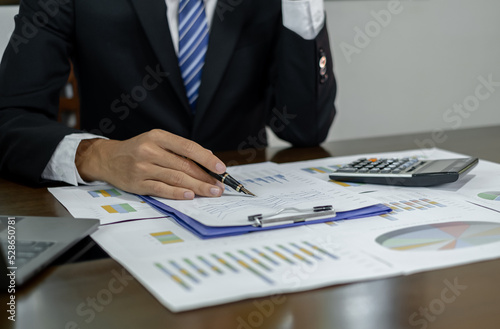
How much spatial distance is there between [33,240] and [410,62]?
260 cm

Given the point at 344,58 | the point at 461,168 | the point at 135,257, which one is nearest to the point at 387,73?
the point at 344,58

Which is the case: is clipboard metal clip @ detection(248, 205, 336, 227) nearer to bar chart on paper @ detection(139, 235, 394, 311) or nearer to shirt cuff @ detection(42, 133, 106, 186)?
bar chart on paper @ detection(139, 235, 394, 311)

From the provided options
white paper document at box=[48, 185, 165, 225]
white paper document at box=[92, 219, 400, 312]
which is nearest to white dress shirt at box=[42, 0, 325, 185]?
white paper document at box=[48, 185, 165, 225]

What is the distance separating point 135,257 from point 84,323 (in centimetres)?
14

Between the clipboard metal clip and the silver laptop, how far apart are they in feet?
0.65

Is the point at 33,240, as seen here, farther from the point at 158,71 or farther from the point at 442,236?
the point at 158,71

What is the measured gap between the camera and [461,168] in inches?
37.2

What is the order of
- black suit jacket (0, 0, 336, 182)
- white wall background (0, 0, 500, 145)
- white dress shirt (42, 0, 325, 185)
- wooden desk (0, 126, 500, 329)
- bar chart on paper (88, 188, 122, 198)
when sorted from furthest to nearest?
white wall background (0, 0, 500, 145) → black suit jacket (0, 0, 336, 182) → white dress shirt (42, 0, 325, 185) → bar chart on paper (88, 188, 122, 198) → wooden desk (0, 126, 500, 329)

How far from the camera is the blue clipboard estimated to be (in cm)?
69

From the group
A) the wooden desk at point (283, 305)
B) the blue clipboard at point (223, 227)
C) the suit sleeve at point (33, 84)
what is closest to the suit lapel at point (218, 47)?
the suit sleeve at point (33, 84)

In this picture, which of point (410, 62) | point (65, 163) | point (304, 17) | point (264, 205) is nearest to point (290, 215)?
point (264, 205)

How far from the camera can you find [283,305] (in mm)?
521

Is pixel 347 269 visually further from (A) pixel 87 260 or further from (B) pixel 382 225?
(A) pixel 87 260

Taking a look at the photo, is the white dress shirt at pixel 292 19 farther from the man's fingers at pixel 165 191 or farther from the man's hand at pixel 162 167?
the man's fingers at pixel 165 191
